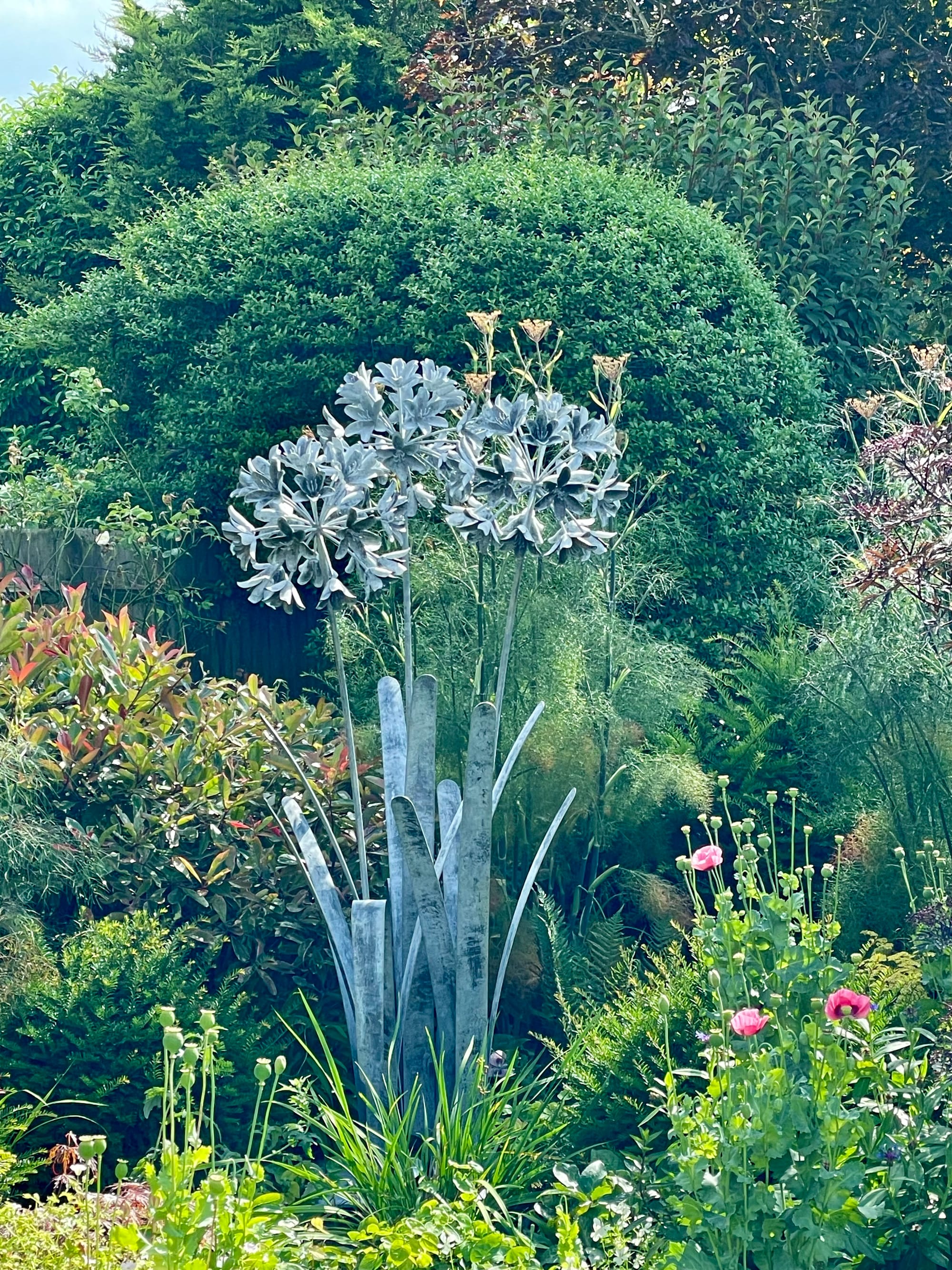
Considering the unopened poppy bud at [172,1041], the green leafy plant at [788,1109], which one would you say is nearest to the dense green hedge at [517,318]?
the green leafy plant at [788,1109]

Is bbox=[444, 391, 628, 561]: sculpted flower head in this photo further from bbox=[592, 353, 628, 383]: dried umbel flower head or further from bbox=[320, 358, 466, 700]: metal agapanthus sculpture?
bbox=[592, 353, 628, 383]: dried umbel flower head

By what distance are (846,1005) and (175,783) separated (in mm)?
2565

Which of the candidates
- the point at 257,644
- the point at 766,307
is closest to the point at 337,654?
the point at 257,644

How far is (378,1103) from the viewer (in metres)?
3.45

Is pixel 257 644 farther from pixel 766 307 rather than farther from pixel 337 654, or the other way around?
pixel 337 654

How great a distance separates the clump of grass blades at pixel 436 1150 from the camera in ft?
10.7

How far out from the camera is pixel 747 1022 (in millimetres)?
2609

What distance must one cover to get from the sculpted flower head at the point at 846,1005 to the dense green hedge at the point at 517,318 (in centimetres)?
403

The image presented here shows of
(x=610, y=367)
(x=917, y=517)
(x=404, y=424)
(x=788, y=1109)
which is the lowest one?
(x=788, y=1109)

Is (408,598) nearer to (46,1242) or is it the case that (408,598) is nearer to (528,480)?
(528,480)

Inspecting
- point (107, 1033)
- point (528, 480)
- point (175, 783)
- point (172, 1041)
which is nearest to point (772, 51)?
point (528, 480)

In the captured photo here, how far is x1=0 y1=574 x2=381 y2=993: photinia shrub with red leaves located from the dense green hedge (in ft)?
7.94

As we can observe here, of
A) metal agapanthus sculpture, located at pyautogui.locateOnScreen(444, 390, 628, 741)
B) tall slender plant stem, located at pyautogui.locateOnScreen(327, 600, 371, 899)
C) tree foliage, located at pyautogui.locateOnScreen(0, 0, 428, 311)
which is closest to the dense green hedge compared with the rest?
metal agapanthus sculpture, located at pyautogui.locateOnScreen(444, 390, 628, 741)

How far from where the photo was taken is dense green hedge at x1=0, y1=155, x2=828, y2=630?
6.87 metres
